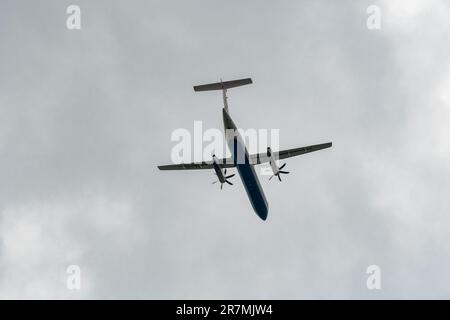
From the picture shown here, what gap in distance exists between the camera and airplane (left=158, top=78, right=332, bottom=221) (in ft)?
192

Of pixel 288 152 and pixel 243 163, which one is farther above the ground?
pixel 288 152

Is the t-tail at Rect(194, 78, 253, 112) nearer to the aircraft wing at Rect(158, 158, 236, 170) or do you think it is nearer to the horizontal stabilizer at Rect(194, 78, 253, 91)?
the horizontal stabilizer at Rect(194, 78, 253, 91)

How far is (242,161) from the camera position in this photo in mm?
58000

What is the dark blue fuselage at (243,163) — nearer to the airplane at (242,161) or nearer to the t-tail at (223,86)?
the airplane at (242,161)

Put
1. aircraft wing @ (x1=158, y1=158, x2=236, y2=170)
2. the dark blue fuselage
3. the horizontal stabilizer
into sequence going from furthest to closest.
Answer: aircraft wing @ (x1=158, y1=158, x2=236, y2=170) < the horizontal stabilizer < the dark blue fuselage

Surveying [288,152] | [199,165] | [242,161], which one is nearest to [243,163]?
[242,161]

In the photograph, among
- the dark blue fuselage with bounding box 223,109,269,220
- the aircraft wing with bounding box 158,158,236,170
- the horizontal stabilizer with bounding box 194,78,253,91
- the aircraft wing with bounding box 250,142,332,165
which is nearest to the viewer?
the dark blue fuselage with bounding box 223,109,269,220

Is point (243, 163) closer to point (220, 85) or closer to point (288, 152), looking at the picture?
point (288, 152)

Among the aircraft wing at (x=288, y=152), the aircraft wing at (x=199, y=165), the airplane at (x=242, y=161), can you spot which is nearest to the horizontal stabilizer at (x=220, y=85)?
the airplane at (x=242, y=161)

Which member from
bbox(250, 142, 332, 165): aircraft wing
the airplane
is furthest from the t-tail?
bbox(250, 142, 332, 165): aircraft wing

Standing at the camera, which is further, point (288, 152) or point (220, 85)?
point (288, 152)
